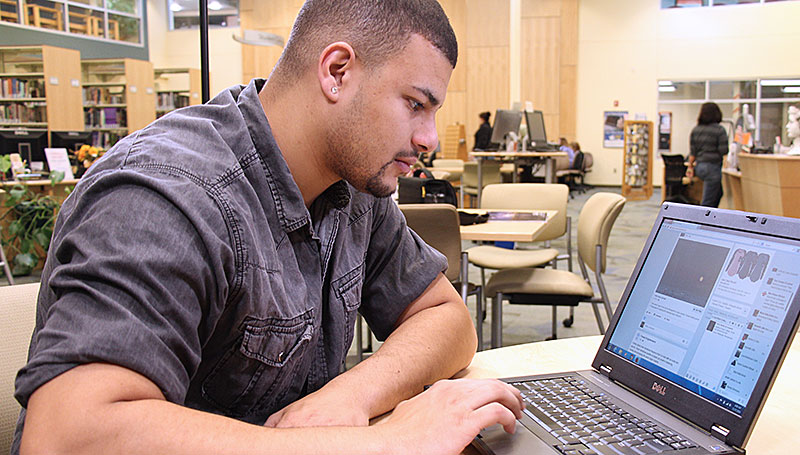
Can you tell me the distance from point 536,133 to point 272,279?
25.1 ft

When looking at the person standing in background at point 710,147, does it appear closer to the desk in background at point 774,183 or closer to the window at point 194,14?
the desk in background at point 774,183

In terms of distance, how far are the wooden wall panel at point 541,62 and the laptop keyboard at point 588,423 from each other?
45.8 feet

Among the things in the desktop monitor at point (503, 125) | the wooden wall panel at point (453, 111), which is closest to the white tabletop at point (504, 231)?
the desktop monitor at point (503, 125)

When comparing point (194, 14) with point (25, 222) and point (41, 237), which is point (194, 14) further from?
point (41, 237)

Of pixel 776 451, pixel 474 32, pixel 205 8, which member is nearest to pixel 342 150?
pixel 776 451

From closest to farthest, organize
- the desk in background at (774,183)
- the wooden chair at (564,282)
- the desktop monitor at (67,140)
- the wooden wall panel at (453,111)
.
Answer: the wooden chair at (564,282), the desk in background at (774,183), the desktop monitor at (67,140), the wooden wall panel at (453,111)

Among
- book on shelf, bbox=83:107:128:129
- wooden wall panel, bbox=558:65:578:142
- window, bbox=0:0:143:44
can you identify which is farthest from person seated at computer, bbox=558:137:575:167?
window, bbox=0:0:143:44

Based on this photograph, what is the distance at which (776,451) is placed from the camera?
0.76 meters

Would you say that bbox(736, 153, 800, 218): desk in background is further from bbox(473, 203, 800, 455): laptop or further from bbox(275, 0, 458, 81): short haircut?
bbox(275, 0, 458, 81): short haircut

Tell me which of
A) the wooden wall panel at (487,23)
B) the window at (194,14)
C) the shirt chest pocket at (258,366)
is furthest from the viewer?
the wooden wall panel at (487,23)

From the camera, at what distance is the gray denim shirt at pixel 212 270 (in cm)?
59

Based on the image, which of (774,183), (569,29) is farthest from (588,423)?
(569,29)

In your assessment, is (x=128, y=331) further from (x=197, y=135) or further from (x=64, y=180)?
(x=64, y=180)

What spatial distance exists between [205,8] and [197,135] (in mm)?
1258
